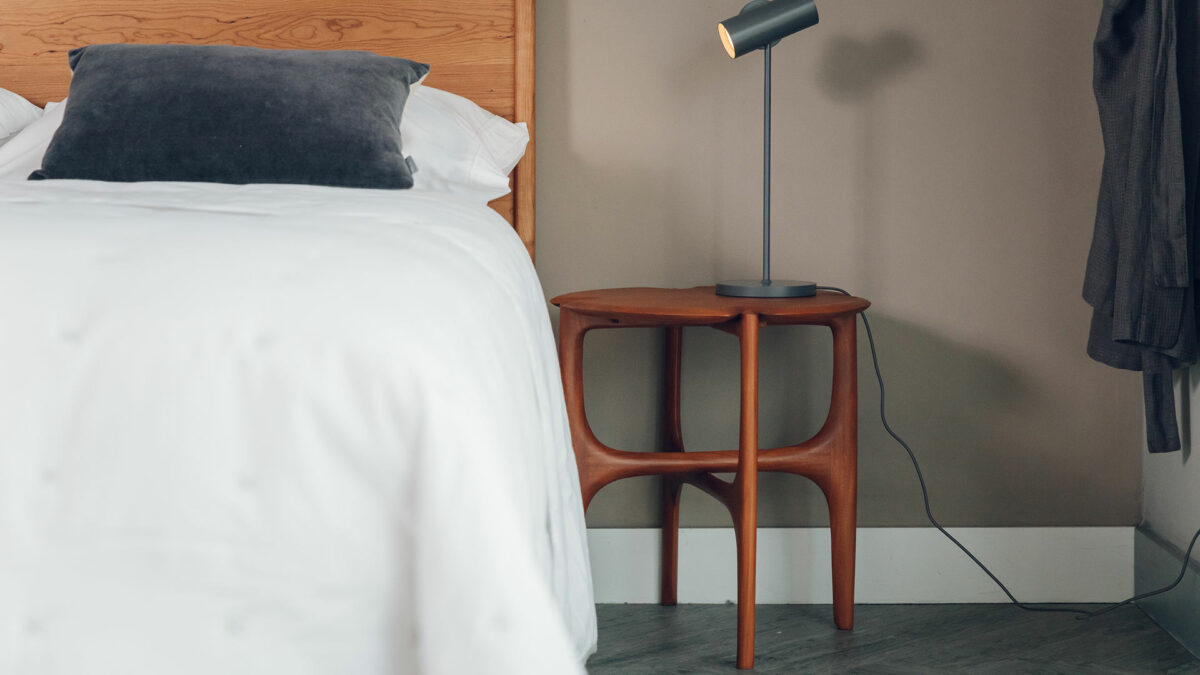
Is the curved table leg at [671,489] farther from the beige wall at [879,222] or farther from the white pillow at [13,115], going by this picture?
the white pillow at [13,115]

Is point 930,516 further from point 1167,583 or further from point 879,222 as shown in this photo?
point 879,222

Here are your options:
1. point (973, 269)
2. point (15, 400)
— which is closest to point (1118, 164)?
point (973, 269)

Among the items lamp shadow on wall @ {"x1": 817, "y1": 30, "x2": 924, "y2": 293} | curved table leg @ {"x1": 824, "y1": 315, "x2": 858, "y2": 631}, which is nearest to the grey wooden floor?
curved table leg @ {"x1": 824, "y1": 315, "x2": 858, "y2": 631}

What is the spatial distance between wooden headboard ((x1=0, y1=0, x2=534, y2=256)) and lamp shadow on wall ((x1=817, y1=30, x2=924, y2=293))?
59 cm

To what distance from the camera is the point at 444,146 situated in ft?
5.25

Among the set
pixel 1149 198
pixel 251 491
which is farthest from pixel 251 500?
pixel 1149 198

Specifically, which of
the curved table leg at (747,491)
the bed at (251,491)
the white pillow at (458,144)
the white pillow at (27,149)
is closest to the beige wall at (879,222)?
the white pillow at (458,144)

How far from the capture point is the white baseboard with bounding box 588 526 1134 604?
186cm

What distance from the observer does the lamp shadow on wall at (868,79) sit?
1.84 m

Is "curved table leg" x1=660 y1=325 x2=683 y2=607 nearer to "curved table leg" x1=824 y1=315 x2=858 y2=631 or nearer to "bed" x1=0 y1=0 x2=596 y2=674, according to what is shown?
"curved table leg" x1=824 y1=315 x2=858 y2=631

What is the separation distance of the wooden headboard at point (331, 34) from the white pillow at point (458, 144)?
0.36 ft

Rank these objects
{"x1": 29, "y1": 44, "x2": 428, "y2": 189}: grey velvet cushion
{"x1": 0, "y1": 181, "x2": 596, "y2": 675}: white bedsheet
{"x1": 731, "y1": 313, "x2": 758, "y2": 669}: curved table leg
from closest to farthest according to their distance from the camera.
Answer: {"x1": 0, "y1": 181, "x2": 596, "y2": 675}: white bedsheet → {"x1": 29, "y1": 44, "x2": 428, "y2": 189}: grey velvet cushion → {"x1": 731, "y1": 313, "x2": 758, "y2": 669}: curved table leg

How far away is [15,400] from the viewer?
0.61 m

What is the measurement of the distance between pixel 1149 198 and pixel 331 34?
58.3 inches
